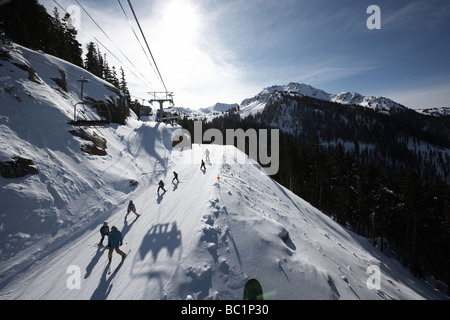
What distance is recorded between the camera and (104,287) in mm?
6180

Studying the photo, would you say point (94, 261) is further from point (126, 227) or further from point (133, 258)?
point (126, 227)

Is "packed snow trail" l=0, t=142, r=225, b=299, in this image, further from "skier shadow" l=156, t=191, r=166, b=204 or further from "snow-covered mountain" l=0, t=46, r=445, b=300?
"skier shadow" l=156, t=191, r=166, b=204

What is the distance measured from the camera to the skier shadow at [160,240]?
24.7ft

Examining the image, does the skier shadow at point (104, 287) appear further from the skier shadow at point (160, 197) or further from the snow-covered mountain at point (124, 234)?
the skier shadow at point (160, 197)

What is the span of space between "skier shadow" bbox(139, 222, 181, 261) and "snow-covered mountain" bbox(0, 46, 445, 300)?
0.20 feet

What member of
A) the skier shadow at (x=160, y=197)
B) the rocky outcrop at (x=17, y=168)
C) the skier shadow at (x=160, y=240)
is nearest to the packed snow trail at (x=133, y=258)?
the skier shadow at (x=160, y=240)

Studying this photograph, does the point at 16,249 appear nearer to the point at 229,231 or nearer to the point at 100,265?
the point at 100,265

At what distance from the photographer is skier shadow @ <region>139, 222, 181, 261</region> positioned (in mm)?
7520

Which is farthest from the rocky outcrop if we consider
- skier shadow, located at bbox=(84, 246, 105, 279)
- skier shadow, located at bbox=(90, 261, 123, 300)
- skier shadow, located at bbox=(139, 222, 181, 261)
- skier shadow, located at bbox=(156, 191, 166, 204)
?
skier shadow, located at bbox=(90, 261, 123, 300)

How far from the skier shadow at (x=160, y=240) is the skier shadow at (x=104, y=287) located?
1160 mm
